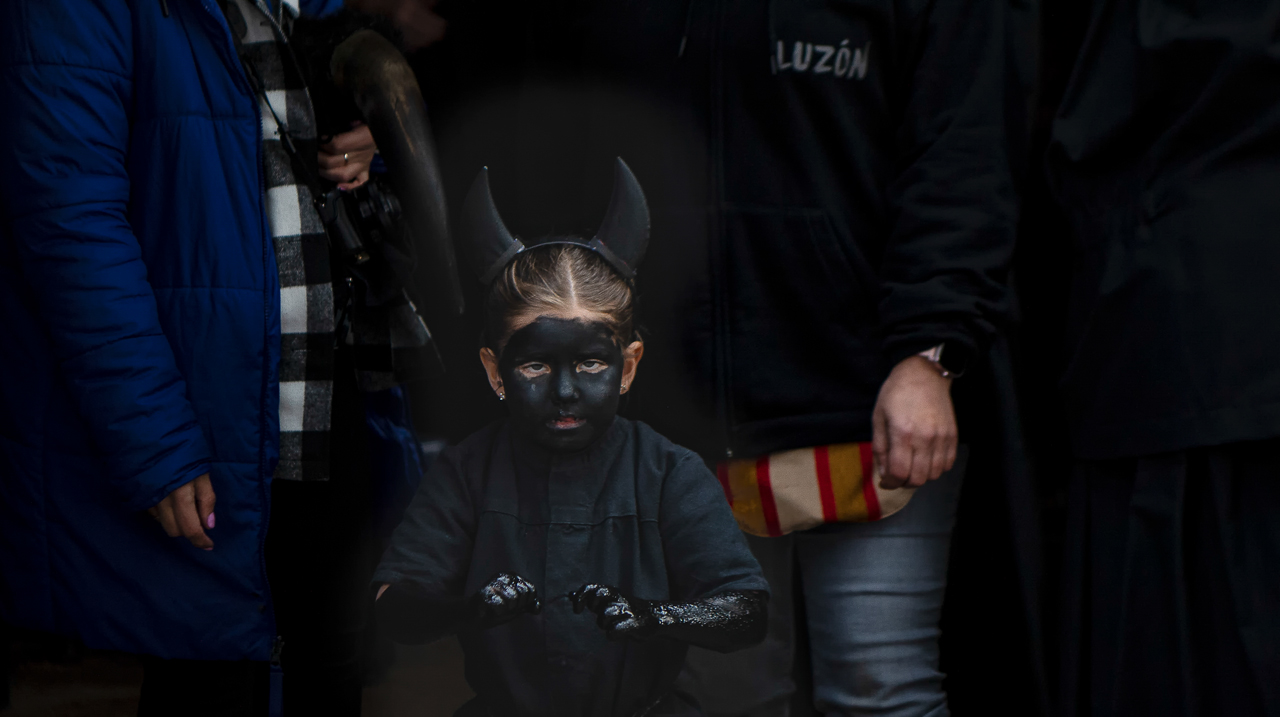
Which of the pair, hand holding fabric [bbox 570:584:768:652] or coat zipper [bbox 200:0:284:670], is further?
coat zipper [bbox 200:0:284:670]

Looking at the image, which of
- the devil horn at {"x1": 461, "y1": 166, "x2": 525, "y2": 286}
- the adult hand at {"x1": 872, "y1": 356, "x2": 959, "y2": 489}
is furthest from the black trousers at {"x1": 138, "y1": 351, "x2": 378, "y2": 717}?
the adult hand at {"x1": 872, "y1": 356, "x2": 959, "y2": 489}

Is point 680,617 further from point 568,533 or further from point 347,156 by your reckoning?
point 347,156

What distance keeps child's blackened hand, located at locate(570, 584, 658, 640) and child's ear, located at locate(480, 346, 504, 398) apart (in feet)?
0.88

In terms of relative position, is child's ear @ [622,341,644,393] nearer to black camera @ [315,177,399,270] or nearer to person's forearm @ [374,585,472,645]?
person's forearm @ [374,585,472,645]

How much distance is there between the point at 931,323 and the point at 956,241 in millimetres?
119

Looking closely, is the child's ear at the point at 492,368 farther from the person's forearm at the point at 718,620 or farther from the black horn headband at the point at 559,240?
the person's forearm at the point at 718,620

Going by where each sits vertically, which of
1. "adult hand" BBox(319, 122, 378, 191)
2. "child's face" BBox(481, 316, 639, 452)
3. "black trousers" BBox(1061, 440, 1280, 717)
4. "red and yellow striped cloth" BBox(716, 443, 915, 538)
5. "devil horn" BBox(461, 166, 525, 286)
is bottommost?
"black trousers" BBox(1061, 440, 1280, 717)

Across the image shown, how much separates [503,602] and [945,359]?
26.3 inches

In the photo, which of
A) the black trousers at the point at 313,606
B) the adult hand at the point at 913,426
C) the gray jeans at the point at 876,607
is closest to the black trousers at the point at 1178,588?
the gray jeans at the point at 876,607

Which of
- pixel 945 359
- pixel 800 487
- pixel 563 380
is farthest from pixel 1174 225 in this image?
pixel 563 380

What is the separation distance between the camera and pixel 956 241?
1.26 m

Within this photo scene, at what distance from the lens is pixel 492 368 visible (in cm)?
116

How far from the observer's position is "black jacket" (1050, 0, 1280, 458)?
129 cm

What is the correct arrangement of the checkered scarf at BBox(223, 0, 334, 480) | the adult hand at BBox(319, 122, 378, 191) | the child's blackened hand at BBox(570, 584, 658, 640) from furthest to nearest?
1. the adult hand at BBox(319, 122, 378, 191)
2. the checkered scarf at BBox(223, 0, 334, 480)
3. the child's blackened hand at BBox(570, 584, 658, 640)
